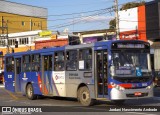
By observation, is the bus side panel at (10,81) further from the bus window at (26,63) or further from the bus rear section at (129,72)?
the bus rear section at (129,72)

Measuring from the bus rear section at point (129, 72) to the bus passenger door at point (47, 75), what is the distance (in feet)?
16.9

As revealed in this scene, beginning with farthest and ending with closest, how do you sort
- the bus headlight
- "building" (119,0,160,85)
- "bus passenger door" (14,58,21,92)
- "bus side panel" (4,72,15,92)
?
"building" (119,0,160,85)
"bus side panel" (4,72,15,92)
"bus passenger door" (14,58,21,92)
the bus headlight

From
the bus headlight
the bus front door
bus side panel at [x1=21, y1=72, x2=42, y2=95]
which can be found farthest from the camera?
bus side panel at [x1=21, y1=72, x2=42, y2=95]

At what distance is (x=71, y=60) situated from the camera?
17625 millimetres

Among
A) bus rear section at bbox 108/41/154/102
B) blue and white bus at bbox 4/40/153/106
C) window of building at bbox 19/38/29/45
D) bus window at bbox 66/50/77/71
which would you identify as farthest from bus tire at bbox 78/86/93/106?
window of building at bbox 19/38/29/45

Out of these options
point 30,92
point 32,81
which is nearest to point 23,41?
point 30,92

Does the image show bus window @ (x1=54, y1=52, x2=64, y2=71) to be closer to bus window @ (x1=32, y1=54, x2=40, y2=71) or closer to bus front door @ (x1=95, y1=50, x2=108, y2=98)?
bus window @ (x1=32, y1=54, x2=40, y2=71)

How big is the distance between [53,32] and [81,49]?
5393 centimetres

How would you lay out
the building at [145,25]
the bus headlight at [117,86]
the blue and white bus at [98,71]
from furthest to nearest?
1. the building at [145,25]
2. the blue and white bus at [98,71]
3. the bus headlight at [117,86]

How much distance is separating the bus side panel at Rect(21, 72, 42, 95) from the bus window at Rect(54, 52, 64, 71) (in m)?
1.87

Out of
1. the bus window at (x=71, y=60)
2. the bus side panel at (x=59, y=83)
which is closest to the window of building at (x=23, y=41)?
the bus side panel at (x=59, y=83)

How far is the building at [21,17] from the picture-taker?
99631mm

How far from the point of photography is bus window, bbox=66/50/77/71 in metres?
17.4

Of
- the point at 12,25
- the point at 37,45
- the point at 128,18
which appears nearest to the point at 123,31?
the point at 128,18
